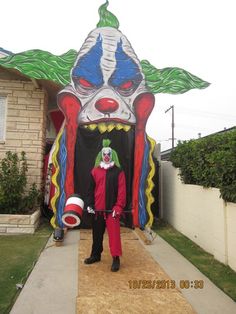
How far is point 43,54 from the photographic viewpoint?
8.70 metres

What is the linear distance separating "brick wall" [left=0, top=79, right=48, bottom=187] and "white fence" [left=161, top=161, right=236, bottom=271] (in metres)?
3.52

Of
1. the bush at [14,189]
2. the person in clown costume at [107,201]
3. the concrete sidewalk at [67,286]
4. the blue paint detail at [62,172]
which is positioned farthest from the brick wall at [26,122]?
the person in clown costume at [107,201]

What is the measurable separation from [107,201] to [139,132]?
12.1ft

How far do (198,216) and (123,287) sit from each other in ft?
10.2

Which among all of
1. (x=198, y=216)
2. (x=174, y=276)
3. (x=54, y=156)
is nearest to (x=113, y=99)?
(x=54, y=156)

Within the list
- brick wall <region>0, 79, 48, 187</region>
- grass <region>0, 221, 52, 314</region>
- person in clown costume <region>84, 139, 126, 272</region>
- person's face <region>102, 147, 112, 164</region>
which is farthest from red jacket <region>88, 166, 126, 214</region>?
brick wall <region>0, 79, 48, 187</region>

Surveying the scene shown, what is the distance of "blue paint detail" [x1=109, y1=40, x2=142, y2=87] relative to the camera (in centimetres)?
894

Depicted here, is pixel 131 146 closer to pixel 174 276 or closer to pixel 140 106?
pixel 140 106

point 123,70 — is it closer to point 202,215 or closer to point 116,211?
point 202,215

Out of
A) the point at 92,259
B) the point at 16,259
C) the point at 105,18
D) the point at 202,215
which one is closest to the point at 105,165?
the point at 92,259

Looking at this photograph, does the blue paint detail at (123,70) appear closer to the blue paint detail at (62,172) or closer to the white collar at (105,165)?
the blue paint detail at (62,172)
